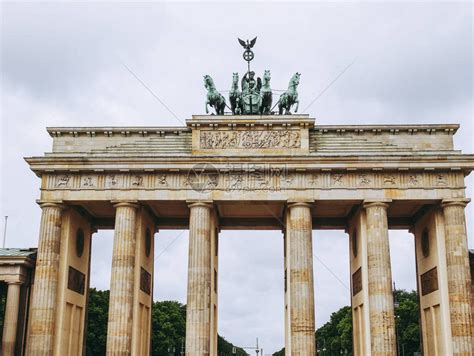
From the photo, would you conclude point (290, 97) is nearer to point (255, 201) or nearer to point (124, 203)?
point (255, 201)

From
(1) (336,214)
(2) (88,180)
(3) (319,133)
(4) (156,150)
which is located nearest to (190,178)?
(4) (156,150)

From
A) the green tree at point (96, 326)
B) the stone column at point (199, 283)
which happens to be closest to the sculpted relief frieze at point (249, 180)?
the stone column at point (199, 283)

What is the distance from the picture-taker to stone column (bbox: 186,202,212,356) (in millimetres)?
38156

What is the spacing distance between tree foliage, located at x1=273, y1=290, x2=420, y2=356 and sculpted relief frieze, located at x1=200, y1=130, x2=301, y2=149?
133 feet

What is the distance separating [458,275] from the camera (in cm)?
3841

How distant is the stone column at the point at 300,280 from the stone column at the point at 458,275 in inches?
341

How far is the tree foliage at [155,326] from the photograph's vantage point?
8169cm

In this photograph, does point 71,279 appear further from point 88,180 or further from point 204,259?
point 204,259

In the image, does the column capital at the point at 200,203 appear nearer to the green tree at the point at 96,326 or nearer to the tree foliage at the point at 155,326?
the tree foliage at the point at 155,326

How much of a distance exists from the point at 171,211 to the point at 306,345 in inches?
563

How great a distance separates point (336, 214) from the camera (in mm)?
46469

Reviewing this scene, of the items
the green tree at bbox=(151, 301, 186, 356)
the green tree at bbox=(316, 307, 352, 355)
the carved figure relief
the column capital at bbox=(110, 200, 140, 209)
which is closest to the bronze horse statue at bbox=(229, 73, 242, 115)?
the column capital at bbox=(110, 200, 140, 209)

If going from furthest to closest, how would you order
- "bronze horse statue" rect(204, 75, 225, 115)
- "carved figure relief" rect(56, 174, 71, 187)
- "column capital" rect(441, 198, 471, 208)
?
"bronze horse statue" rect(204, 75, 225, 115) < "carved figure relief" rect(56, 174, 71, 187) < "column capital" rect(441, 198, 471, 208)

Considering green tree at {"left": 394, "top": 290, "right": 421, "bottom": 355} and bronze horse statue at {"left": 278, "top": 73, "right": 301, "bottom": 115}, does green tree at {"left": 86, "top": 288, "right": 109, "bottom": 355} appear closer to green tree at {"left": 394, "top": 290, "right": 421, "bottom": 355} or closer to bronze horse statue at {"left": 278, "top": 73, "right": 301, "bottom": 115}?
green tree at {"left": 394, "top": 290, "right": 421, "bottom": 355}
